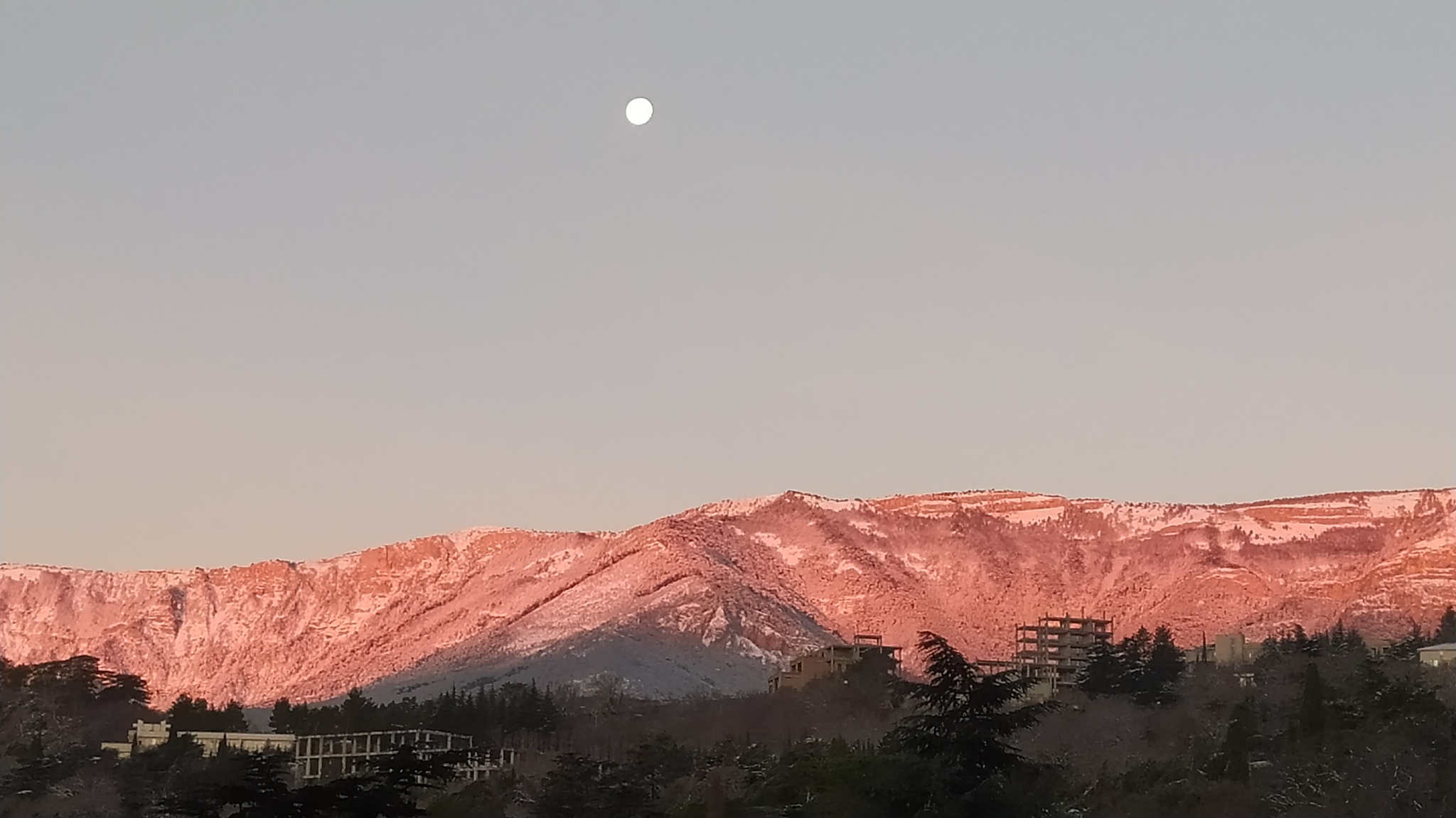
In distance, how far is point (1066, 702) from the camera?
215 feet

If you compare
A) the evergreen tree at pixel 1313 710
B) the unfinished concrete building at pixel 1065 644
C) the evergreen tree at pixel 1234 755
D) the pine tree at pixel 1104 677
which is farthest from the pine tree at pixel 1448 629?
the evergreen tree at pixel 1234 755

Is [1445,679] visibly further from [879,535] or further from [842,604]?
[879,535]

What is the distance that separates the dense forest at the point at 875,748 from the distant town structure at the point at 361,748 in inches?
60.2

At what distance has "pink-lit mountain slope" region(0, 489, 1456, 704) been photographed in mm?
123000

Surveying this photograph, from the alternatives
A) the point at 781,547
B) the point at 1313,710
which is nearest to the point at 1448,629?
the point at 1313,710

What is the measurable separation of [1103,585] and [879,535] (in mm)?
24316

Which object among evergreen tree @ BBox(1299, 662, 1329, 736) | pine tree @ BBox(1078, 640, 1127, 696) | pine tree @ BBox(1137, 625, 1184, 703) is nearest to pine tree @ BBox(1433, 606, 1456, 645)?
pine tree @ BBox(1137, 625, 1184, 703)

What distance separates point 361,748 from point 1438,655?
4112 cm

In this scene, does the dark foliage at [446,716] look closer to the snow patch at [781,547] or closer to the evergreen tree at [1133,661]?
the evergreen tree at [1133,661]

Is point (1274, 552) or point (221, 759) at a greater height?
point (1274, 552)

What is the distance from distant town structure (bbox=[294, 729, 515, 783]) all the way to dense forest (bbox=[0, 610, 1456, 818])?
1529 mm

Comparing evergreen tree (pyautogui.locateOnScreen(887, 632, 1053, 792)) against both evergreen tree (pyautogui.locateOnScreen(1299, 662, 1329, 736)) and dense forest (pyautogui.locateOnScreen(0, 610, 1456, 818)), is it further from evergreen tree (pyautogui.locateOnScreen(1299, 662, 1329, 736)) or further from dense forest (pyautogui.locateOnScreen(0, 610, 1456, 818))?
evergreen tree (pyautogui.locateOnScreen(1299, 662, 1329, 736))

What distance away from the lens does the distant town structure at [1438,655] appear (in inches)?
2487

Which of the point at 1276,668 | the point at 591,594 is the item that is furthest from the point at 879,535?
the point at 1276,668
